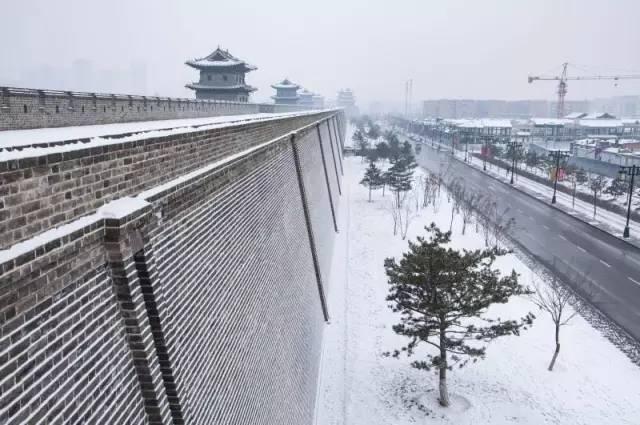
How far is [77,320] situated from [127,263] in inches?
27.7

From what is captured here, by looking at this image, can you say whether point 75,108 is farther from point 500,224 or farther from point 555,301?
point 500,224

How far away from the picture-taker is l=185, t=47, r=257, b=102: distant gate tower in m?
43.7

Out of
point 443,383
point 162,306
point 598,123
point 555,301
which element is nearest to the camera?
point 162,306

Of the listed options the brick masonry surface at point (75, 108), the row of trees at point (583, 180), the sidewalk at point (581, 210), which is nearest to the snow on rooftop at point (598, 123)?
the row of trees at point (583, 180)

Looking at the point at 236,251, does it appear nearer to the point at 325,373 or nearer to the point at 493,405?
the point at 325,373

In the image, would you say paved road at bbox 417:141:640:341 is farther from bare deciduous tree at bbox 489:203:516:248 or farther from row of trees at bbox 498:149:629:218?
row of trees at bbox 498:149:629:218

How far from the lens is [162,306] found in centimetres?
475

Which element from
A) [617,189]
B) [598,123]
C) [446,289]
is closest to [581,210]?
[617,189]

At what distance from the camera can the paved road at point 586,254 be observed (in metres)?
18.7

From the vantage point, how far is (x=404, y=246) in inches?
1054

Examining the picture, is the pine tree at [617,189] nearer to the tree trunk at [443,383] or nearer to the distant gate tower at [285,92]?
the tree trunk at [443,383]

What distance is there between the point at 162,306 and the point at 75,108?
10.7m

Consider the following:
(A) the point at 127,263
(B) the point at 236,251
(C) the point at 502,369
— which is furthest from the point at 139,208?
(C) the point at 502,369

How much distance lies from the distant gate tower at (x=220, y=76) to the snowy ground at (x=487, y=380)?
98.3ft
